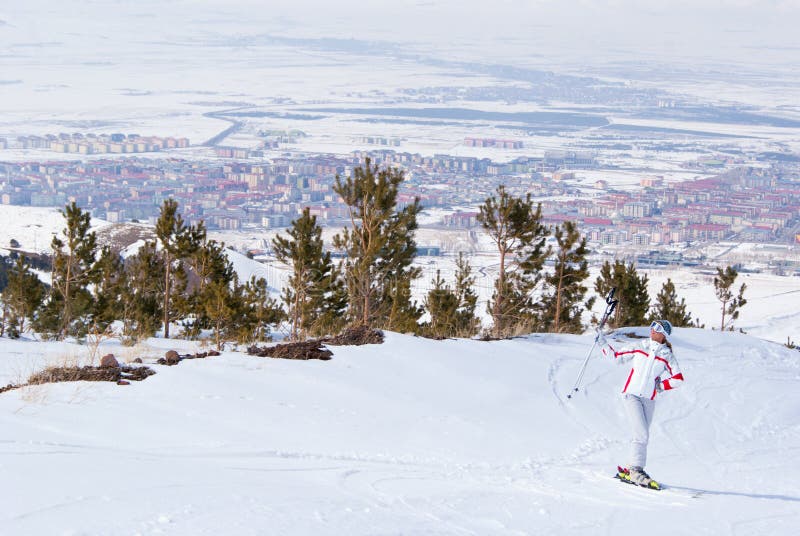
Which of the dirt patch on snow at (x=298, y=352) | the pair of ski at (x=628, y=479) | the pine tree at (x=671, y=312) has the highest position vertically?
the dirt patch on snow at (x=298, y=352)

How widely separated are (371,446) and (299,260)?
45.0 ft

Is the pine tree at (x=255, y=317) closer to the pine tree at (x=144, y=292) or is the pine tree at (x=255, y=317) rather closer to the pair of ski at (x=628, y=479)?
the pine tree at (x=144, y=292)

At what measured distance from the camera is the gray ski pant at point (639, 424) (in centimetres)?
745

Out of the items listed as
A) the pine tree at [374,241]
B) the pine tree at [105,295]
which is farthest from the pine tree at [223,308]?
the pine tree at [105,295]

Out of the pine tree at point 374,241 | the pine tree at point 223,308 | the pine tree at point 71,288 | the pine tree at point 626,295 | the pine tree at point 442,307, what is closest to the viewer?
the pine tree at point 223,308

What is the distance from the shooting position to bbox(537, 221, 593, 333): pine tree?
2359 centimetres

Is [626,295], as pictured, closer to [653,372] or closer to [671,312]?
[671,312]

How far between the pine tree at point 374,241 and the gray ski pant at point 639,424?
30.3ft

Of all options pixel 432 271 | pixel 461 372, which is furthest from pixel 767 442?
pixel 432 271

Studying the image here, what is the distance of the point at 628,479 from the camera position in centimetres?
746

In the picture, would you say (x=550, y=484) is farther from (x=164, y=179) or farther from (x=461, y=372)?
(x=164, y=179)

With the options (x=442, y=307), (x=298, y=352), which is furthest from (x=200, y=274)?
(x=298, y=352)

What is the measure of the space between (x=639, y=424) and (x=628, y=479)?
434 mm

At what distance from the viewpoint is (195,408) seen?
8453 mm
